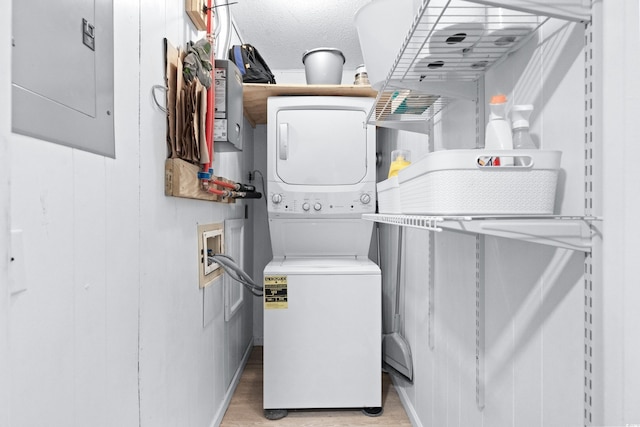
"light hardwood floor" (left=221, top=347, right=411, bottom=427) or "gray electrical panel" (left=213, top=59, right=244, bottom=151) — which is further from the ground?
"gray electrical panel" (left=213, top=59, right=244, bottom=151)

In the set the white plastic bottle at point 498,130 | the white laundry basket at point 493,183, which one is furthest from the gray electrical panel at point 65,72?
the white plastic bottle at point 498,130

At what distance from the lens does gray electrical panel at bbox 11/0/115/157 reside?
2.10ft

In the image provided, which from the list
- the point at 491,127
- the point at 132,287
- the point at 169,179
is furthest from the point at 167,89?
the point at 491,127

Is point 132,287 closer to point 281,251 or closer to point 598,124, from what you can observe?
point 598,124

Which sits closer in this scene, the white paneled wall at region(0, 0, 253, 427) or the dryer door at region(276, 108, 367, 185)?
the white paneled wall at region(0, 0, 253, 427)

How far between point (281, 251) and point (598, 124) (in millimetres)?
1969

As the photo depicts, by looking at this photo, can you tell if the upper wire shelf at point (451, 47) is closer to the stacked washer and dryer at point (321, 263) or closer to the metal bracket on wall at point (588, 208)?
the metal bracket on wall at point (588, 208)

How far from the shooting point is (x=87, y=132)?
32.0 inches

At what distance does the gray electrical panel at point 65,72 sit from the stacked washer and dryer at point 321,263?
4.18 ft

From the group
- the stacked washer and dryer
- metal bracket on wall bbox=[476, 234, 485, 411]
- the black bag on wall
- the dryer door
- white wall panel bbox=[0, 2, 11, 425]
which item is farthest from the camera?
the dryer door

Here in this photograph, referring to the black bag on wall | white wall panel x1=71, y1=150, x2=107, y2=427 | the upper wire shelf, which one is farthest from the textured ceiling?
white wall panel x1=71, y1=150, x2=107, y2=427

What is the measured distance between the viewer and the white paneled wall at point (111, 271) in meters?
0.64

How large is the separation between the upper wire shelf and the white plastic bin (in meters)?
0.31

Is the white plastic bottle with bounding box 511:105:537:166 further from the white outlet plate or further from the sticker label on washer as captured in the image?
the sticker label on washer
